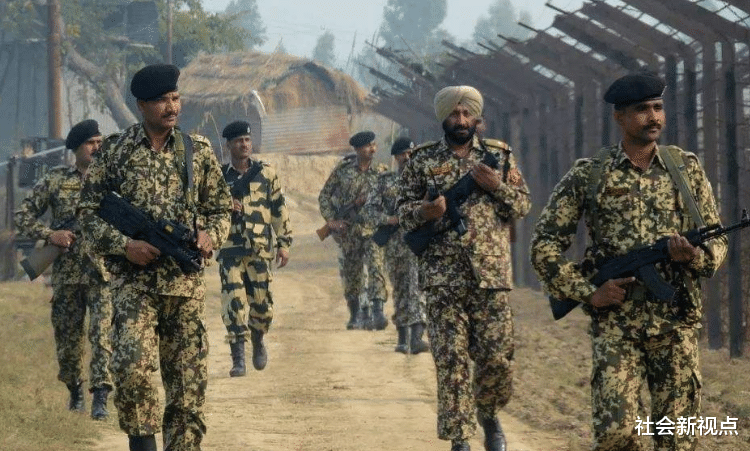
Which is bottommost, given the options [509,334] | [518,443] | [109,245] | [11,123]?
[518,443]

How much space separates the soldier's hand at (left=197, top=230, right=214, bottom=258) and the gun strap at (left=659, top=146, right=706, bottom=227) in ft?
7.12

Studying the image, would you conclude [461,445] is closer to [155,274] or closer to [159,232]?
[155,274]

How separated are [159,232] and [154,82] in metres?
0.71

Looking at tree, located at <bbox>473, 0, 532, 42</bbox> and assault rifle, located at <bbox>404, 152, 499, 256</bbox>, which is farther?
tree, located at <bbox>473, 0, 532, 42</bbox>

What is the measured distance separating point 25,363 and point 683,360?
8212 millimetres

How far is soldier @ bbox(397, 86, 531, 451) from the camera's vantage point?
792cm

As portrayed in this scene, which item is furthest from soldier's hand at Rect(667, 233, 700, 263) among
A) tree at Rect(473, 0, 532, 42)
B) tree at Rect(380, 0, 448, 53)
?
tree at Rect(473, 0, 532, 42)

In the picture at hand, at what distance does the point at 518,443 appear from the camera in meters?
9.15

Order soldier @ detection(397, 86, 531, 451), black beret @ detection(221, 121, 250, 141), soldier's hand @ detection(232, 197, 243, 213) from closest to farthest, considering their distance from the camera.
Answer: soldier @ detection(397, 86, 531, 451) < black beret @ detection(221, 121, 250, 141) < soldier's hand @ detection(232, 197, 243, 213)

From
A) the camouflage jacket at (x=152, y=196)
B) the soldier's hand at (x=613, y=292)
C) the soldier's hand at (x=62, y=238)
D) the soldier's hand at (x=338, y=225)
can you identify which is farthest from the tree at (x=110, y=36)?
the soldier's hand at (x=613, y=292)

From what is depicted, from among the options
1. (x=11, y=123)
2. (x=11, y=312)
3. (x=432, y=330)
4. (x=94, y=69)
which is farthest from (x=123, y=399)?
(x=11, y=123)

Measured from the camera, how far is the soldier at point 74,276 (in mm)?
10016

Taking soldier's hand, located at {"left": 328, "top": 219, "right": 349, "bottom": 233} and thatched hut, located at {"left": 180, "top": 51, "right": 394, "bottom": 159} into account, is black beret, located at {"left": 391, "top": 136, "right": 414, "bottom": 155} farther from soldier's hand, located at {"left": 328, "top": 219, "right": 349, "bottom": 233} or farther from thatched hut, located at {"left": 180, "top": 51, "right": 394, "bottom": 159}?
thatched hut, located at {"left": 180, "top": 51, "right": 394, "bottom": 159}

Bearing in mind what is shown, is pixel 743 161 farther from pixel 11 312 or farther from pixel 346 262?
pixel 11 312
